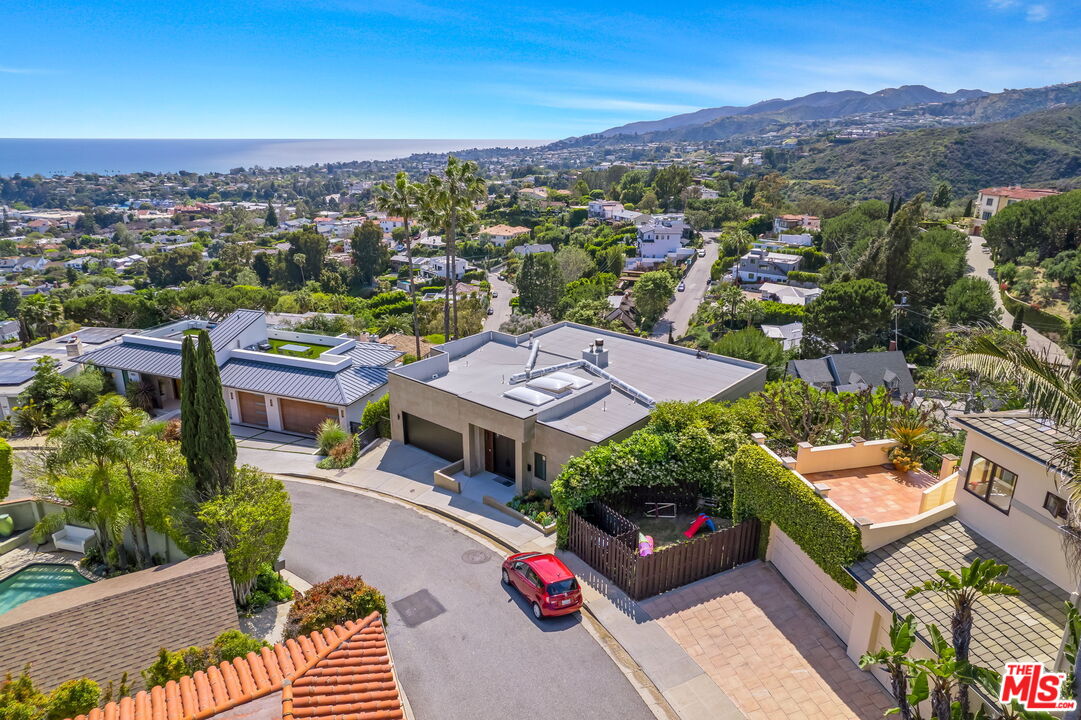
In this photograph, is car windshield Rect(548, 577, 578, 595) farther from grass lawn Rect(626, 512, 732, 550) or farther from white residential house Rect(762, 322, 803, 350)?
white residential house Rect(762, 322, 803, 350)

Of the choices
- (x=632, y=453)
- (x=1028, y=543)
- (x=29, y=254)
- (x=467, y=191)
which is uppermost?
(x=467, y=191)

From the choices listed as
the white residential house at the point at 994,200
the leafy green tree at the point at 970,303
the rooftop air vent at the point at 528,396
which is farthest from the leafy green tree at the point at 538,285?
the white residential house at the point at 994,200

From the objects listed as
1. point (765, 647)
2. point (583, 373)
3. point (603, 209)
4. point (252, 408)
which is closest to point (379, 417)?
point (252, 408)

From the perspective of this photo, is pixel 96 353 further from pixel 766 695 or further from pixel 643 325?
pixel 643 325

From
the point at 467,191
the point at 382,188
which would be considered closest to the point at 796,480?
the point at 467,191

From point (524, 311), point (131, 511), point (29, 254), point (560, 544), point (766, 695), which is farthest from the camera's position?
point (29, 254)

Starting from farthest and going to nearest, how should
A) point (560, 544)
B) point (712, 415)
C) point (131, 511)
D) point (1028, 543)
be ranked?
point (712, 415) < point (560, 544) < point (131, 511) < point (1028, 543)

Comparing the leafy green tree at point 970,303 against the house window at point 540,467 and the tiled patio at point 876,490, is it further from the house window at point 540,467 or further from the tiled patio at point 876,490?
the house window at point 540,467
